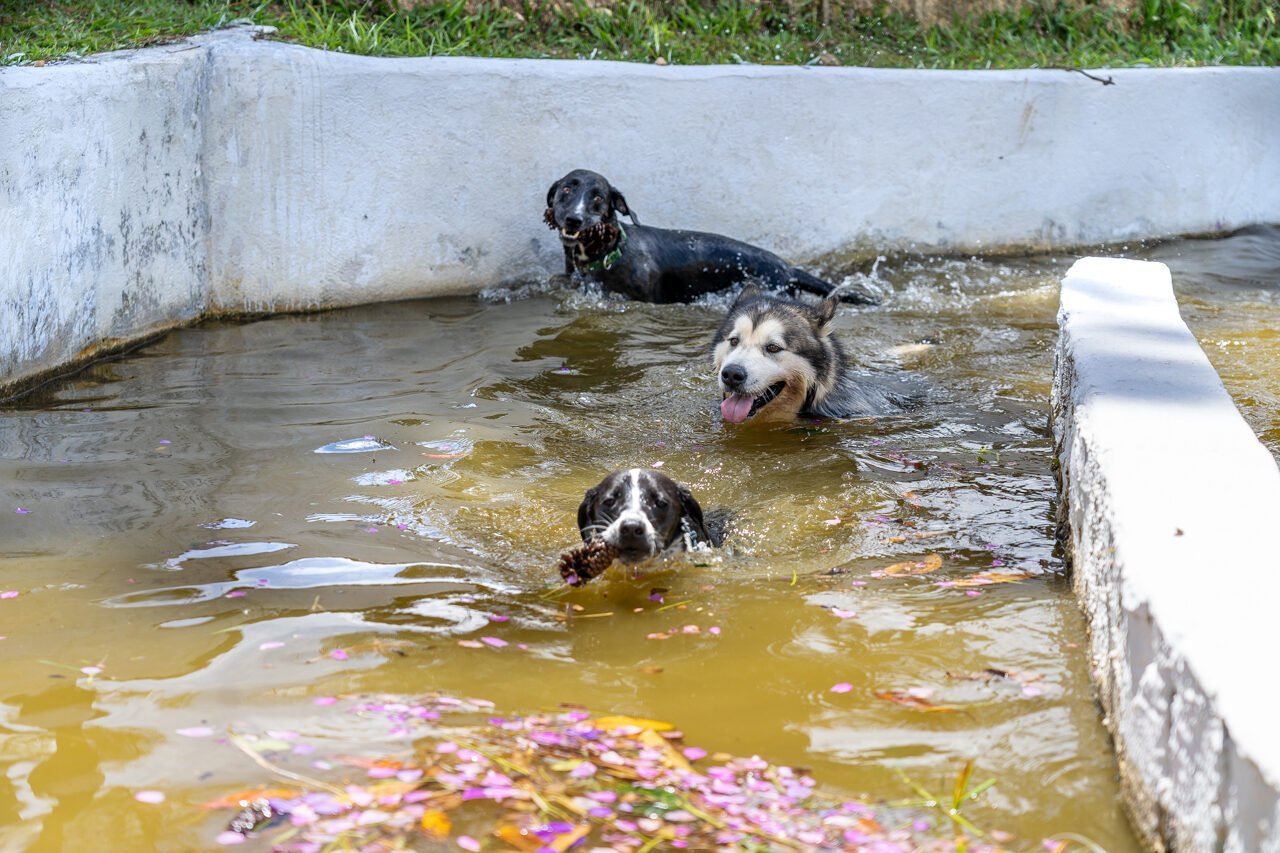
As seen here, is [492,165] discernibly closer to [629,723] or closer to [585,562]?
[585,562]

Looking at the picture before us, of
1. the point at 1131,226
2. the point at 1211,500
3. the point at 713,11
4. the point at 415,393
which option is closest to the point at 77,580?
the point at 415,393

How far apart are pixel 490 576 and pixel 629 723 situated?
4.24 feet

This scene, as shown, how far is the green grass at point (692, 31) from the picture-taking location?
360 inches

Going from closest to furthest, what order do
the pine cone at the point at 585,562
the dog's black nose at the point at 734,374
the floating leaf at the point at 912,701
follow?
the floating leaf at the point at 912,701, the pine cone at the point at 585,562, the dog's black nose at the point at 734,374

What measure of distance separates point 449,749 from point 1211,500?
2.12 m

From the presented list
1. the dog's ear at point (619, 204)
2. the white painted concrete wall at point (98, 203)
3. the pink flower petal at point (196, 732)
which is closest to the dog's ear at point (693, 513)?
the pink flower petal at point (196, 732)

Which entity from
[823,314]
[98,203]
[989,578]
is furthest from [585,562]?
[98,203]

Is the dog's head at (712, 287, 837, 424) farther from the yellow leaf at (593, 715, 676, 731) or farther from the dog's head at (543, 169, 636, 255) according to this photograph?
the yellow leaf at (593, 715, 676, 731)

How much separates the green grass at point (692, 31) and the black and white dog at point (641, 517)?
4.47 meters

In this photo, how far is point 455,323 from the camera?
8.98 metres

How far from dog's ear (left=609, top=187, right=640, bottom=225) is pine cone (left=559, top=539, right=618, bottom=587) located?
5091mm

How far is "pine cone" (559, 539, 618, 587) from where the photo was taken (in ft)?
15.2

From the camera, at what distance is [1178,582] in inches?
126

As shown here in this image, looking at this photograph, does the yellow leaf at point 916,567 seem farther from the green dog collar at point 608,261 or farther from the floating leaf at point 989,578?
the green dog collar at point 608,261
